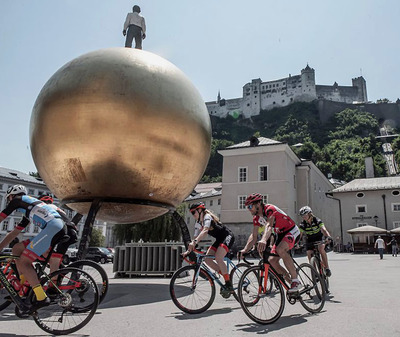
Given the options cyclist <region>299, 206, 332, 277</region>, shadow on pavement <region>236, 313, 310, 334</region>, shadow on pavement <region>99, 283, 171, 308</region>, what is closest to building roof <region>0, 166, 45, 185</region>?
shadow on pavement <region>99, 283, 171, 308</region>

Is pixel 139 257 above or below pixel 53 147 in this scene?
below

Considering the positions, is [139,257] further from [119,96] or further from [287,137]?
[287,137]

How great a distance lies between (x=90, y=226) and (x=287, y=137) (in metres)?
113

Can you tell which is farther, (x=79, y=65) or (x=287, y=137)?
(x=287, y=137)

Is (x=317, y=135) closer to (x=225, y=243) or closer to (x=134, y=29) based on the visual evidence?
(x=134, y=29)

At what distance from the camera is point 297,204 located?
3866 cm

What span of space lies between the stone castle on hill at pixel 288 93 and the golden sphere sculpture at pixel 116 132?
12457 centimetres

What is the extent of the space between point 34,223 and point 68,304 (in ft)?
3.89

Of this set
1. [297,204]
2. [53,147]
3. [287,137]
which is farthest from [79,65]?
[287,137]

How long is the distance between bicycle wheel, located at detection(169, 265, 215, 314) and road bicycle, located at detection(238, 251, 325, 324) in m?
0.83

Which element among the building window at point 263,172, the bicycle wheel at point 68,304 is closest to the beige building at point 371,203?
the building window at point 263,172

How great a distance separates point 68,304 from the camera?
15.0ft

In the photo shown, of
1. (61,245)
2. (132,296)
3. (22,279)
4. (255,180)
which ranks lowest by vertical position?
(132,296)

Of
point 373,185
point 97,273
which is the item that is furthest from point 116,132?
point 373,185
